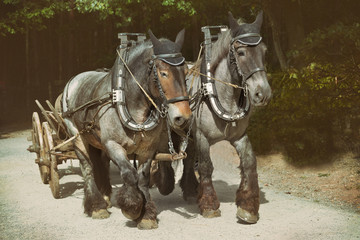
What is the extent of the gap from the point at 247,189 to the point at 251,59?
164 cm

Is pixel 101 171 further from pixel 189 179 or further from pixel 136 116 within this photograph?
pixel 136 116

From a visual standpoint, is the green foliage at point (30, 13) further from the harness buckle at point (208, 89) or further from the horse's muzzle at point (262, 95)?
the horse's muzzle at point (262, 95)

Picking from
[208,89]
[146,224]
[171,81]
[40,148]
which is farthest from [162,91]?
[40,148]

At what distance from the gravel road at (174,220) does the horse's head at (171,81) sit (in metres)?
1.45

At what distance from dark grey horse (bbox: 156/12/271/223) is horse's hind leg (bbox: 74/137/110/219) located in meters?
1.29

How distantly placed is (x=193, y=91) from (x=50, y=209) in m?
2.65

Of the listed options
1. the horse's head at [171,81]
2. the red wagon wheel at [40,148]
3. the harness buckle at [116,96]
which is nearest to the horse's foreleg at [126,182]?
the harness buckle at [116,96]

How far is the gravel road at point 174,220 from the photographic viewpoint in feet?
18.7

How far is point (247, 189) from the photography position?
621 centimetres

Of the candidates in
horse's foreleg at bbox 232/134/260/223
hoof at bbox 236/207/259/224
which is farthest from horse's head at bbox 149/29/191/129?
hoof at bbox 236/207/259/224

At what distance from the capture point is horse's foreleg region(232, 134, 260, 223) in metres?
6.06

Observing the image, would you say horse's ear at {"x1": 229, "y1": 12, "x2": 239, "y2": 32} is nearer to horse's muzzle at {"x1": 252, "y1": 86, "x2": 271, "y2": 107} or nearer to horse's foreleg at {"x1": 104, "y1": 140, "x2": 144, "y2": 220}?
horse's muzzle at {"x1": 252, "y1": 86, "x2": 271, "y2": 107}

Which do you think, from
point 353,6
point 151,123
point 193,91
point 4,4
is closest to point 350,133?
point 353,6

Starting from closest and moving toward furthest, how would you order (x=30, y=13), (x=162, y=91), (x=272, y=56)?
(x=162, y=91)
(x=272, y=56)
(x=30, y=13)
